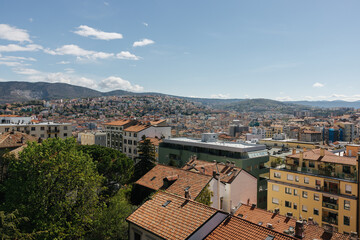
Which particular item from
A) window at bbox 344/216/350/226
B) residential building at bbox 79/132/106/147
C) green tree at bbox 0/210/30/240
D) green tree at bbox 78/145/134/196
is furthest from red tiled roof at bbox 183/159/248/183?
residential building at bbox 79/132/106/147

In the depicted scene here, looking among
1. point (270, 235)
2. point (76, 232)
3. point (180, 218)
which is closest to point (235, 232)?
point (270, 235)

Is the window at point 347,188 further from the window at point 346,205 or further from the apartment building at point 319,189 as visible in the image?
the window at point 346,205

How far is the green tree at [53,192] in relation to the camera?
61.9 ft

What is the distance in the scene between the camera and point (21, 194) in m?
19.2

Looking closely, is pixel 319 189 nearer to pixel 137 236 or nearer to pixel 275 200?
pixel 275 200

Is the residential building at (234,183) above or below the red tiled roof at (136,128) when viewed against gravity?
below


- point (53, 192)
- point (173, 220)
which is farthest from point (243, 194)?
point (53, 192)

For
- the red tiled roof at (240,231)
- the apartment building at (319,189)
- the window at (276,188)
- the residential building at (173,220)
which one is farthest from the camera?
the window at (276,188)

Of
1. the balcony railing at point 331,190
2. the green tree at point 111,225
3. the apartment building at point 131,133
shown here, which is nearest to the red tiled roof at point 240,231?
the green tree at point 111,225

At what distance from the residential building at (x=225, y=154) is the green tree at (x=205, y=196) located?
19.9 m

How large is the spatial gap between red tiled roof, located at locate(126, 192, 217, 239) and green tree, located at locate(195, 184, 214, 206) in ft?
19.1

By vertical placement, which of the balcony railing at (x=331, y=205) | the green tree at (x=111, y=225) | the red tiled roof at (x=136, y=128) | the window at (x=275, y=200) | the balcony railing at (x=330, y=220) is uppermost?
the red tiled roof at (x=136, y=128)

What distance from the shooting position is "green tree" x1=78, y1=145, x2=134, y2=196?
38547mm

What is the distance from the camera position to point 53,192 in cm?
2012
